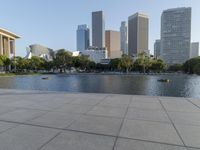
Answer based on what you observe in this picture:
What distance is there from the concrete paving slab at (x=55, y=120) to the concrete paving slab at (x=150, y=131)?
160 centimetres

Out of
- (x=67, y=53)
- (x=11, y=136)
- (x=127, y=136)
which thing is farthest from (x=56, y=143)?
(x=67, y=53)

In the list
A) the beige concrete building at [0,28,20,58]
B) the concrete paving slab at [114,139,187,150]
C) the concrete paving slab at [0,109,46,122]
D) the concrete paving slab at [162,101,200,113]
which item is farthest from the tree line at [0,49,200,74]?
the concrete paving slab at [114,139,187,150]

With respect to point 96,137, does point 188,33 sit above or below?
above

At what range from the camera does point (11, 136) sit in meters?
4.05

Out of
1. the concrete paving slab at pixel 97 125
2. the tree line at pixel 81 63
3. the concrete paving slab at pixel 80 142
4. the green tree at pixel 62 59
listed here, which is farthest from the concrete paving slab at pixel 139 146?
the green tree at pixel 62 59

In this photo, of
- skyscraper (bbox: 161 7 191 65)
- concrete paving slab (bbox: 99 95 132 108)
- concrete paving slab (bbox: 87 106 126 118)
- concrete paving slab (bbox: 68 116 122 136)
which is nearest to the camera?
concrete paving slab (bbox: 68 116 122 136)

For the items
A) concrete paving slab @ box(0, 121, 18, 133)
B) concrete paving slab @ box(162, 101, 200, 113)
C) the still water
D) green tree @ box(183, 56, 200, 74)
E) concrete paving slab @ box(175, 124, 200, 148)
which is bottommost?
the still water

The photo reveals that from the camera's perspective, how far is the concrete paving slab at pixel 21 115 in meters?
5.38

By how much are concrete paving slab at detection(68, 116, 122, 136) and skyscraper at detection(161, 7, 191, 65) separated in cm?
16649

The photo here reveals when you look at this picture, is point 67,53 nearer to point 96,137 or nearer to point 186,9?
point 96,137

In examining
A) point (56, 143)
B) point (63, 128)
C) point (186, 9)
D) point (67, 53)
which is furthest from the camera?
point (186, 9)

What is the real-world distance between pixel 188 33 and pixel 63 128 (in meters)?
175

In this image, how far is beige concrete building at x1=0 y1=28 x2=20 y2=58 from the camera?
99.5 m

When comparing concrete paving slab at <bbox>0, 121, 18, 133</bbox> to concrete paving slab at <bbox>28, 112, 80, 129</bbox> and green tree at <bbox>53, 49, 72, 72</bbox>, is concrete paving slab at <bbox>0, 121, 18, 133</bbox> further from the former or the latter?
green tree at <bbox>53, 49, 72, 72</bbox>
